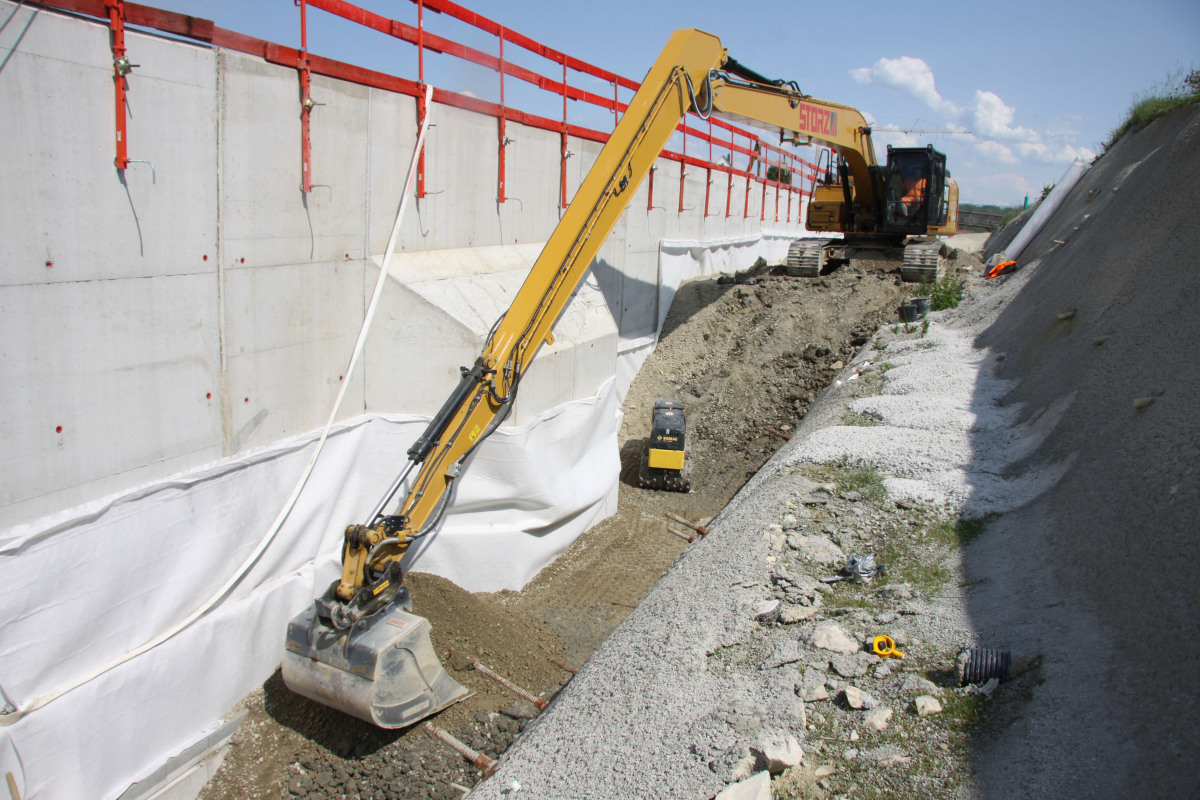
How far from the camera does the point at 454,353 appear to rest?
24.3ft

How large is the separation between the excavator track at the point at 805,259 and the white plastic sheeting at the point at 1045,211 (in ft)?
16.9

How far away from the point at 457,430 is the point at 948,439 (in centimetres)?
467

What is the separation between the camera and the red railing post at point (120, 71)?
471cm

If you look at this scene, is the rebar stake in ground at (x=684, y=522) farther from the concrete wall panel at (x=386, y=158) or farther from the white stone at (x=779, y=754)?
the white stone at (x=779, y=754)

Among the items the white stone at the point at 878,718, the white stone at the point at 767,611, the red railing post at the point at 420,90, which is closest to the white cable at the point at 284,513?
the red railing post at the point at 420,90

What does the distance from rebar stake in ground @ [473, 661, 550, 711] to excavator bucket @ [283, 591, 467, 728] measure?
31.1 inches

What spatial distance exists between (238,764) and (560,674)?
2.57 metres

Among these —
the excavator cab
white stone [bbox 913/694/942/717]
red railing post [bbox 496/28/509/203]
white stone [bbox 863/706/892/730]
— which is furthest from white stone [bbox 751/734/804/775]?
the excavator cab

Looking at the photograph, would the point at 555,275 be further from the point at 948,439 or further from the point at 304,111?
the point at 948,439

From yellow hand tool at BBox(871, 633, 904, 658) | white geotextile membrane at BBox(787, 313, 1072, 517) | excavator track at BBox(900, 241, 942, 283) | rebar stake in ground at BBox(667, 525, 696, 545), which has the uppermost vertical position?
excavator track at BBox(900, 241, 942, 283)

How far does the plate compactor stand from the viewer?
10.8m

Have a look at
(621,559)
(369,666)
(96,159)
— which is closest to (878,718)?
(369,666)

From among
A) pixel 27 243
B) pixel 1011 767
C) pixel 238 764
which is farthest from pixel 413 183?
pixel 1011 767

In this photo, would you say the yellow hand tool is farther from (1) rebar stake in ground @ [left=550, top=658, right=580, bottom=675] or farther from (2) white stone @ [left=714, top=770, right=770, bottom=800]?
(1) rebar stake in ground @ [left=550, top=658, right=580, bottom=675]
